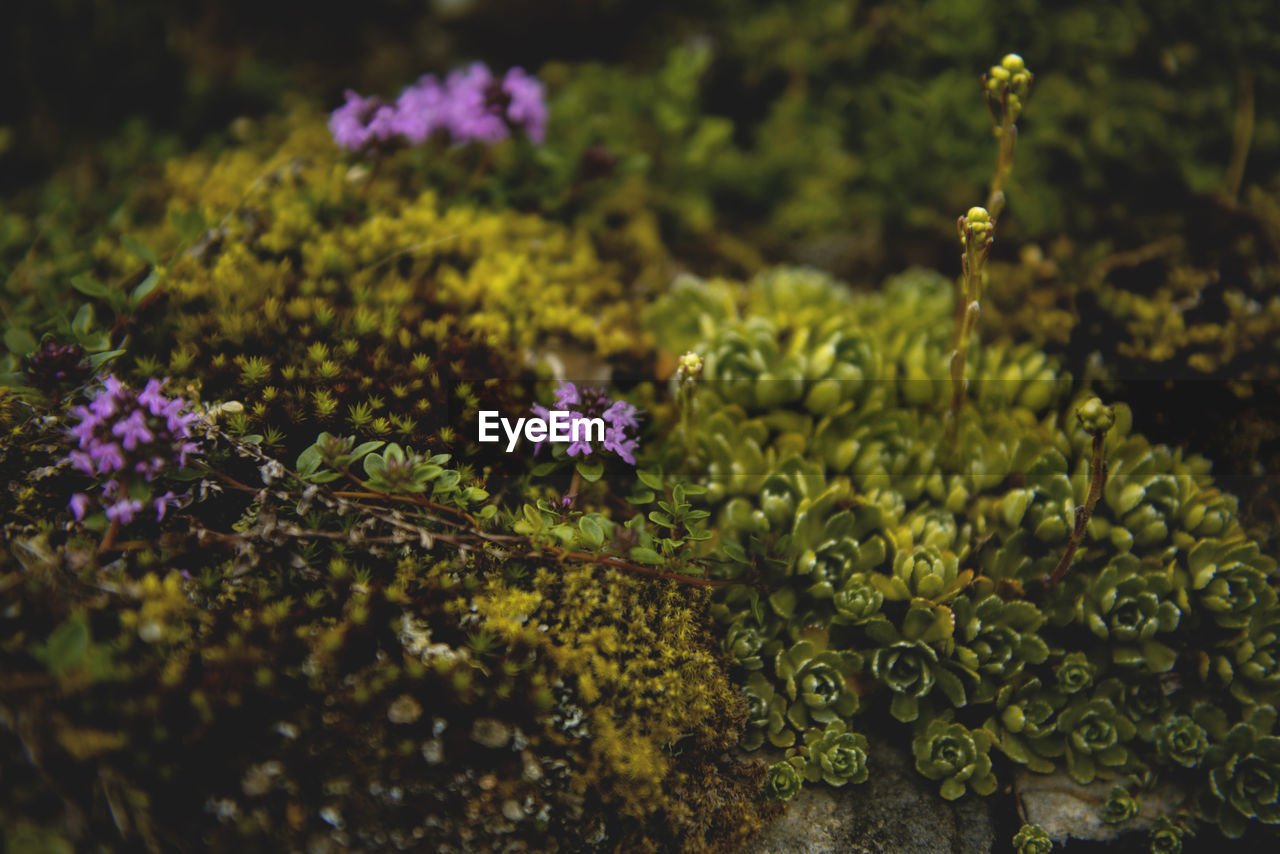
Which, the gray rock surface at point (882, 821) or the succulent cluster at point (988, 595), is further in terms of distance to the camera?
the succulent cluster at point (988, 595)

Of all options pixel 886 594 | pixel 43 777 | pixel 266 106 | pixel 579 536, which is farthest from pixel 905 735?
pixel 266 106

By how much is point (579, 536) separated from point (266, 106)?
11.7 ft

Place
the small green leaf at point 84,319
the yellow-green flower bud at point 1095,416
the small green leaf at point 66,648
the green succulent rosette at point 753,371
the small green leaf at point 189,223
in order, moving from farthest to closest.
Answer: the green succulent rosette at point 753,371
the small green leaf at point 189,223
the small green leaf at point 84,319
the yellow-green flower bud at point 1095,416
the small green leaf at point 66,648

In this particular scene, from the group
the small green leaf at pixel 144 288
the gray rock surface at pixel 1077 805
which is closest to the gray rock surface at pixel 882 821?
the gray rock surface at pixel 1077 805

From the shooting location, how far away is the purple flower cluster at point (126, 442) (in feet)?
6.97

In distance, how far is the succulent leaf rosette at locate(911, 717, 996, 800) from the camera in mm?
2582

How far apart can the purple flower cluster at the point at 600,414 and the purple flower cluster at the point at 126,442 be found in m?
1.11

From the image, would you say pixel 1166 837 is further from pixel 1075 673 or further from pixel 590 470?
pixel 590 470

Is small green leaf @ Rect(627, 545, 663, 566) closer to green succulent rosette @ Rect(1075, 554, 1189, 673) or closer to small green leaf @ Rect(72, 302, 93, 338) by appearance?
green succulent rosette @ Rect(1075, 554, 1189, 673)

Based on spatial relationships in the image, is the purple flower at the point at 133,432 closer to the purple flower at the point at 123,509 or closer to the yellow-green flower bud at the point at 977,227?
the purple flower at the point at 123,509

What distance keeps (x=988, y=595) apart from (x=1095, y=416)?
0.84 meters

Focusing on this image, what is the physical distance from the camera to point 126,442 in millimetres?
2111

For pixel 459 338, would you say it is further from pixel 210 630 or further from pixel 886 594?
pixel 886 594

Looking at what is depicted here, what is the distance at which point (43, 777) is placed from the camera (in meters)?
1.90
